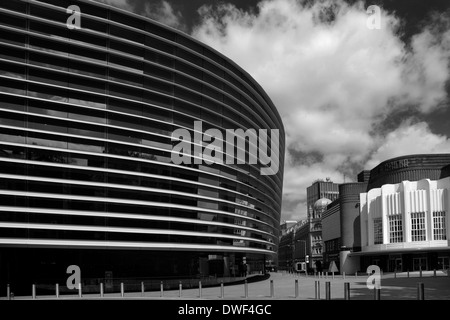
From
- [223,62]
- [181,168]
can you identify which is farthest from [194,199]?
[223,62]

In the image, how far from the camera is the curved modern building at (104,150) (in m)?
33.8

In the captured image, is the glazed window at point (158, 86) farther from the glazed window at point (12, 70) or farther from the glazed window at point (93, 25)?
the glazed window at point (12, 70)

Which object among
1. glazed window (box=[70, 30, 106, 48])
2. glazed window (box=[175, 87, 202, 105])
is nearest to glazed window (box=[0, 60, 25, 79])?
glazed window (box=[70, 30, 106, 48])

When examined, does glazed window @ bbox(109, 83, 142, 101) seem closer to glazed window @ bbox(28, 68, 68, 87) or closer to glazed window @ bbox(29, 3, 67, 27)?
glazed window @ bbox(28, 68, 68, 87)

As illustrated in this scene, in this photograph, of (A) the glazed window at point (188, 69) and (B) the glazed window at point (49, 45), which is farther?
(A) the glazed window at point (188, 69)

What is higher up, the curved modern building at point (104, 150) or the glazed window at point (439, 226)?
the curved modern building at point (104, 150)

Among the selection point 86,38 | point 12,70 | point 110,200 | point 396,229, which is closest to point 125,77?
point 86,38

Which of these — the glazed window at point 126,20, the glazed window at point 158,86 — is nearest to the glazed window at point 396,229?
the glazed window at point 158,86

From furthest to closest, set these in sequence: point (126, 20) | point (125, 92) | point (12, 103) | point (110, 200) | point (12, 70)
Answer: point (126, 20) → point (125, 92) → point (110, 200) → point (12, 70) → point (12, 103)

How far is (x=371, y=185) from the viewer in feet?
270

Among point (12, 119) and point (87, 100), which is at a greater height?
point (87, 100)

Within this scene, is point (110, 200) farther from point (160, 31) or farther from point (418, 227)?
point (418, 227)

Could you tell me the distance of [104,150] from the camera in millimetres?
37219

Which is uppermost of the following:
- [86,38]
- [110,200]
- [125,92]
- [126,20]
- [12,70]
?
[126,20]
